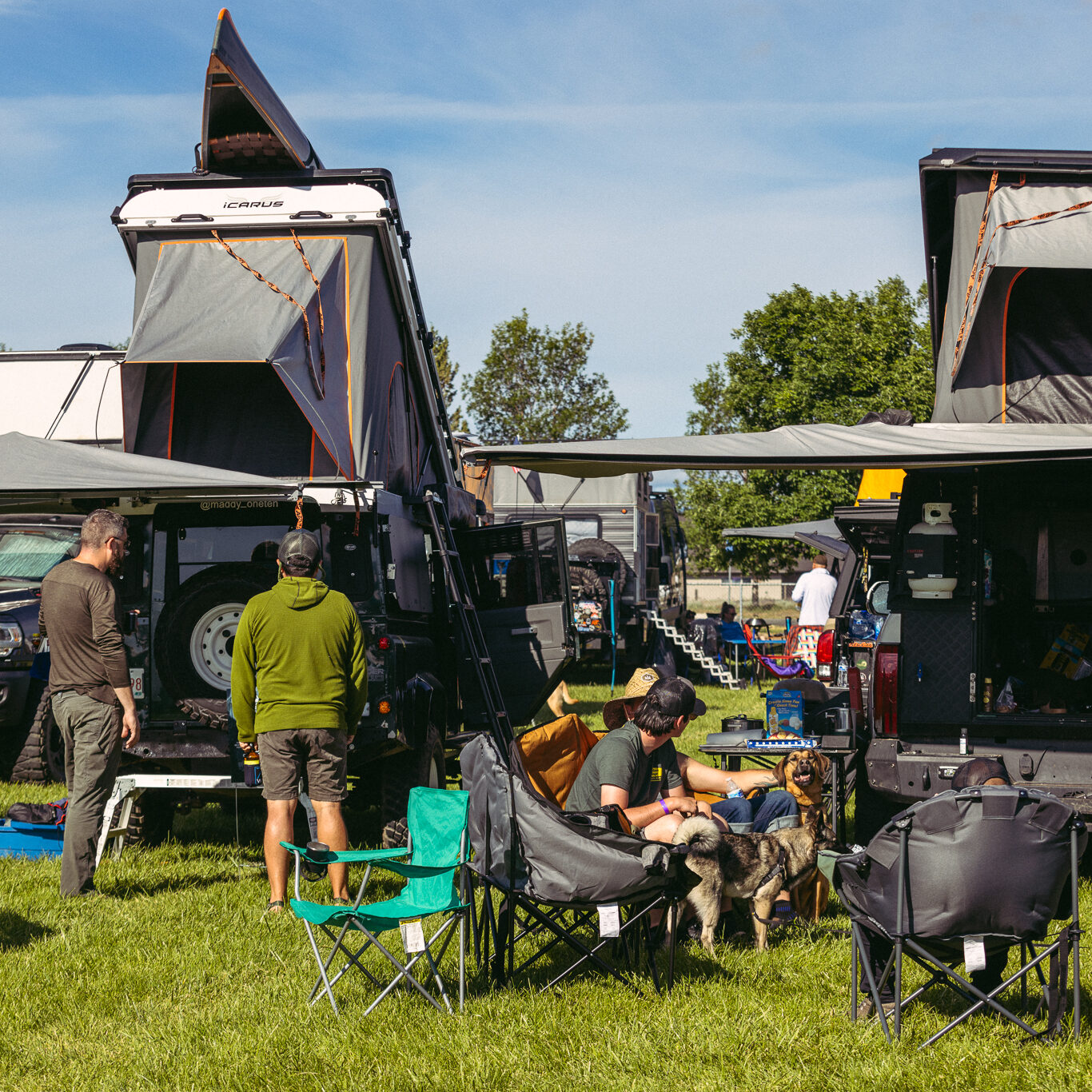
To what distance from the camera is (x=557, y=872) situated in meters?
4.80

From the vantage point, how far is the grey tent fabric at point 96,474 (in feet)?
20.1

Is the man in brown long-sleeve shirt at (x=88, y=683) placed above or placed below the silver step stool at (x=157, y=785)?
above

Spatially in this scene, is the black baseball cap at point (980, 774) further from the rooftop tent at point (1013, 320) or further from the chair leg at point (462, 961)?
the rooftop tent at point (1013, 320)

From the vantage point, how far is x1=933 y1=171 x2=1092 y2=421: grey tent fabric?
777 cm

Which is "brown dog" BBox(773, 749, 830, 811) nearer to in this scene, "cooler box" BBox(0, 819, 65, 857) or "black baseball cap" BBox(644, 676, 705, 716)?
"black baseball cap" BBox(644, 676, 705, 716)

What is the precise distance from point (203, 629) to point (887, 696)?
3.70 meters

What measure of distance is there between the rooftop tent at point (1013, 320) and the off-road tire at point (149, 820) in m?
5.44

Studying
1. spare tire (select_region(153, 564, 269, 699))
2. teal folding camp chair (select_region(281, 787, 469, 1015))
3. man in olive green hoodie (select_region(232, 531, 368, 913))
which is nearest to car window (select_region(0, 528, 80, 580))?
spare tire (select_region(153, 564, 269, 699))

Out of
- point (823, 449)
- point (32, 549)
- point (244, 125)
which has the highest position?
point (244, 125)

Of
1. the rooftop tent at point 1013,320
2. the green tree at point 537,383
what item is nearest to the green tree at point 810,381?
the green tree at point 537,383

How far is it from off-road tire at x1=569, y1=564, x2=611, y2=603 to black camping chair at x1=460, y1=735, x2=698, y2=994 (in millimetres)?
12164

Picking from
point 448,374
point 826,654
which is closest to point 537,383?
point 448,374

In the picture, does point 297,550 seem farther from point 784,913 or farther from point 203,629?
point 784,913

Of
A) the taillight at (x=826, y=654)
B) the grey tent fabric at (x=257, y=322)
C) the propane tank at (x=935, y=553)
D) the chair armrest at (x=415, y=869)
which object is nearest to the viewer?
the chair armrest at (x=415, y=869)
